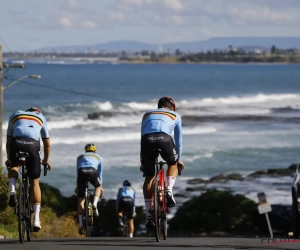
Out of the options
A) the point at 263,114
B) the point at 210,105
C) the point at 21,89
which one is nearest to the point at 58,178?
the point at 263,114

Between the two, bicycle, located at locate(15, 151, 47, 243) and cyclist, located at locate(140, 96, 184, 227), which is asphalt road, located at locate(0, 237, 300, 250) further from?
cyclist, located at locate(140, 96, 184, 227)

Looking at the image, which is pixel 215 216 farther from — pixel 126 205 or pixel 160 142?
pixel 160 142

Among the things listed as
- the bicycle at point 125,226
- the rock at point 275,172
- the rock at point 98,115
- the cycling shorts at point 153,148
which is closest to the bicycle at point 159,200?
the cycling shorts at point 153,148

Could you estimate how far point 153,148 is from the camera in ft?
38.3

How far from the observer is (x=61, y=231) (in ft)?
63.5

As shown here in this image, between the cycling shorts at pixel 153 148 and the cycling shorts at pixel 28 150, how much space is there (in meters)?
1.30

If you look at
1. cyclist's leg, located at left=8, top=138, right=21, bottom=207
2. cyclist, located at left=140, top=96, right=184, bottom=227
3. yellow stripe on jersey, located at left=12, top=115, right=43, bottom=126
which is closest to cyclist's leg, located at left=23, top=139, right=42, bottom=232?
cyclist's leg, located at left=8, top=138, right=21, bottom=207

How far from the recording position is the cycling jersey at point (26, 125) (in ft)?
38.0

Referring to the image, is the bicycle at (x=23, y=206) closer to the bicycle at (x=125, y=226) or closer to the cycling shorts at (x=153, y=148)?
the cycling shorts at (x=153, y=148)

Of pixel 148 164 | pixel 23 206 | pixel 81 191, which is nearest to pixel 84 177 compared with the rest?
pixel 81 191

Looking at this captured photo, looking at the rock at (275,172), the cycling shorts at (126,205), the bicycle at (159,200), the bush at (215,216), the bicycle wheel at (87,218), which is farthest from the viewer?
the rock at (275,172)

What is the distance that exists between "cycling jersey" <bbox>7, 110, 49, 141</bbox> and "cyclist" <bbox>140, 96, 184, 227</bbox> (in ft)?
4.24

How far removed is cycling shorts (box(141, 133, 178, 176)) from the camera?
1166cm

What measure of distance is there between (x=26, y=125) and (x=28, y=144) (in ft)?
0.83
